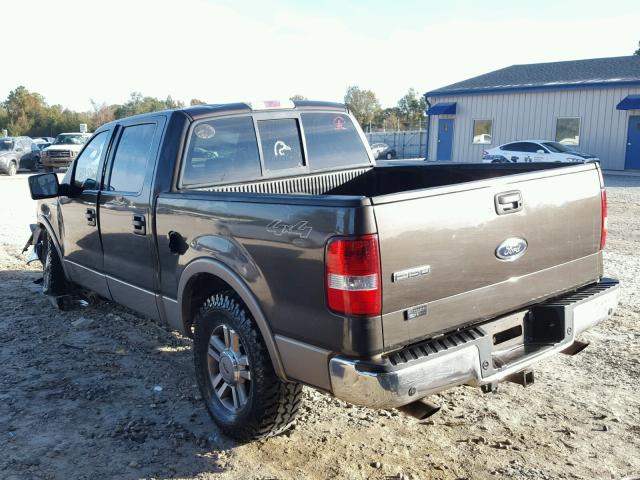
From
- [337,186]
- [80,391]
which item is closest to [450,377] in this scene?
[337,186]

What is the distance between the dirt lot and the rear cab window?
5.30ft

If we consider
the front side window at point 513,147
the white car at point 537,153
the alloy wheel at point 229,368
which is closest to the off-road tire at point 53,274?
the alloy wheel at point 229,368

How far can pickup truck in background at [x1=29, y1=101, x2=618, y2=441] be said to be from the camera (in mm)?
2805

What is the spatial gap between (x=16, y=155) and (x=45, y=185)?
83.1ft

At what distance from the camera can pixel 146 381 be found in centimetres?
461

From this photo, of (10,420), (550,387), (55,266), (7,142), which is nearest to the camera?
(10,420)

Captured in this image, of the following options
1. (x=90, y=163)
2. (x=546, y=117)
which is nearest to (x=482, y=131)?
(x=546, y=117)

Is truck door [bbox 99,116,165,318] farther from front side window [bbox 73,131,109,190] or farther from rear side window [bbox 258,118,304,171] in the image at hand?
rear side window [bbox 258,118,304,171]

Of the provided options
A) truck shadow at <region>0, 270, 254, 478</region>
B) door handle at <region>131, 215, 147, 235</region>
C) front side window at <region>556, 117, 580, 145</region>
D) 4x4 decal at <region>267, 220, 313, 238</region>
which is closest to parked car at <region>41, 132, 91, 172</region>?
front side window at <region>556, 117, 580, 145</region>

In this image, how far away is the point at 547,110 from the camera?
2791cm

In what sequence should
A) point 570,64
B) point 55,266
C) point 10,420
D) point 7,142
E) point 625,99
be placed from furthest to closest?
point 570,64, point 7,142, point 625,99, point 55,266, point 10,420

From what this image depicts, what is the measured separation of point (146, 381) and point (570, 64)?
31149mm

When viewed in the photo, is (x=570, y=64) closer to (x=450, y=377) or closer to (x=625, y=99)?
(x=625, y=99)

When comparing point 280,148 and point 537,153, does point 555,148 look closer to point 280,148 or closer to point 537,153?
point 537,153
